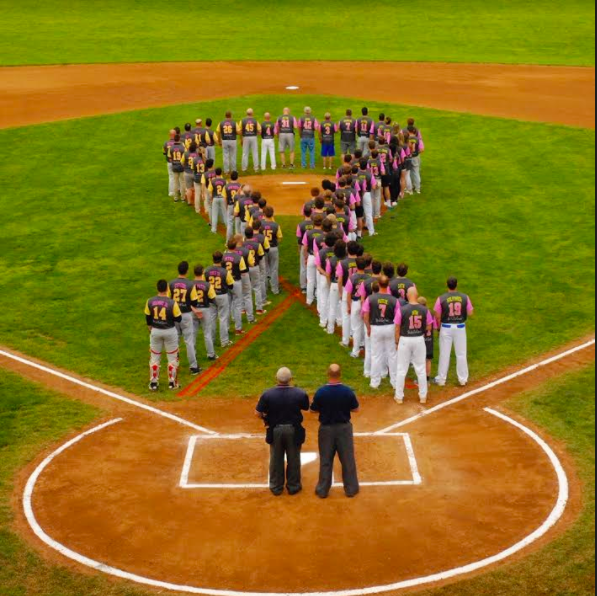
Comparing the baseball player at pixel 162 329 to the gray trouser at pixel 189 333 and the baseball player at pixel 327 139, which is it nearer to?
the gray trouser at pixel 189 333

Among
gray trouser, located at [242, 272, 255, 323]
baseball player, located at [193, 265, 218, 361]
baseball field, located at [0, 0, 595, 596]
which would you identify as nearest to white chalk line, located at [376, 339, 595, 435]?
baseball field, located at [0, 0, 595, 596]

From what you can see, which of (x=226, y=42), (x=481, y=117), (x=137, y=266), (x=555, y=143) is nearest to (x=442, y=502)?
(x=137, y=266)

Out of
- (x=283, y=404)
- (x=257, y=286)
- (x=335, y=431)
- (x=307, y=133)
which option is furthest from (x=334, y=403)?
(x=307, y=133)

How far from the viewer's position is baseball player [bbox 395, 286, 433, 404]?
55.4ft

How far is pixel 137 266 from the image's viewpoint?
974 inches

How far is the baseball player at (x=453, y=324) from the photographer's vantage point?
17.5m

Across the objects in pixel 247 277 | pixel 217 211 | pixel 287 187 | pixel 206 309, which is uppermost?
pixel 287 187

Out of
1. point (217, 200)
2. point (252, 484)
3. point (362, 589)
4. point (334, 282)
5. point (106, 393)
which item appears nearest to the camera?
point (362, 589)

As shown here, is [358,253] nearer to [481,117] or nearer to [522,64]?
[481,117]

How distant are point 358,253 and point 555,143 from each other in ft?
57.0

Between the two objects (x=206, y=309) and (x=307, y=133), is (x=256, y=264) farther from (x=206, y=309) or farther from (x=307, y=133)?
(x=307, y=133)

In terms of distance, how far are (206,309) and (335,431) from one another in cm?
578

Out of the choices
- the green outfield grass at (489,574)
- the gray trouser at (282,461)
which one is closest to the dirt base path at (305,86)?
the green outfield grass at (489,574)

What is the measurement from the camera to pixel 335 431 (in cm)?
1400
